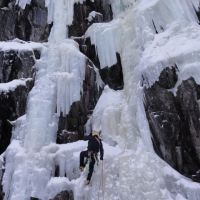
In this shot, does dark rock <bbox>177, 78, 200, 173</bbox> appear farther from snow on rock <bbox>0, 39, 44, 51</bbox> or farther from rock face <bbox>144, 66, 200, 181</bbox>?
snow on rock <bbox>0, 39, 44, 51</bbox>

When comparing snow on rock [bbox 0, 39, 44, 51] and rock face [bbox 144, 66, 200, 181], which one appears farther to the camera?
snow on rock [bbox 0, 39, 44, 51]

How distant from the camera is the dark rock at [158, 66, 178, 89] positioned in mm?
11367

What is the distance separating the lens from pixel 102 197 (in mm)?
9805

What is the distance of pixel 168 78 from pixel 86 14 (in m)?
6.67

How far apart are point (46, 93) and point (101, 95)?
1983mm

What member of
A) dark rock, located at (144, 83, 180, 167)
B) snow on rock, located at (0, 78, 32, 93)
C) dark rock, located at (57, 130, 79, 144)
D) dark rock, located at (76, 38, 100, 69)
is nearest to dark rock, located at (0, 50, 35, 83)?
snow on rock, located at (0, 78, 32, 93)

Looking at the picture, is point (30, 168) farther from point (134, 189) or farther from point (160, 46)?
point (160, 46)

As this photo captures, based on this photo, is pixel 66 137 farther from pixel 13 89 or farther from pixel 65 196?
pixel 13 89

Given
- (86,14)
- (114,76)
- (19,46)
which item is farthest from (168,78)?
(86,14)

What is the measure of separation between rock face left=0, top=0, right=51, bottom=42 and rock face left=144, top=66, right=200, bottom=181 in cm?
652

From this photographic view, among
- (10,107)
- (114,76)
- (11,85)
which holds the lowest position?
(10,107)

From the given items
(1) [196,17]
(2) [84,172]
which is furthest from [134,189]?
(1) [196,17]

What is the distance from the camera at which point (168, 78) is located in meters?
11.4

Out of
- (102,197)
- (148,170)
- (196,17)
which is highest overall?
(196,17)
